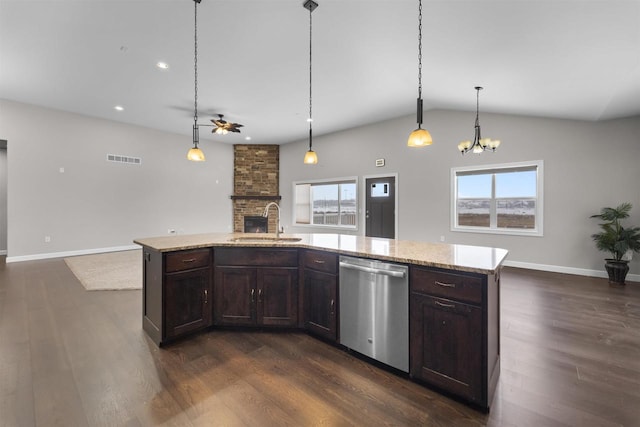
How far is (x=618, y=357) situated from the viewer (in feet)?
7.23

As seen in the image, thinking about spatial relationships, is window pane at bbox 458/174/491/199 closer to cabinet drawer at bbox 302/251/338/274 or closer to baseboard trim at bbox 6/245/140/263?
cabinet drawer at bbox 302/251/338/274

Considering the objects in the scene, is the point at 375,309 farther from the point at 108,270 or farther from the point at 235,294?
the point at 108,270

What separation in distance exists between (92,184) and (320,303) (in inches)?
264

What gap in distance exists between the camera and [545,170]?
4973 mm

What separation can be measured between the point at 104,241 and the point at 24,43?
4.36 meters

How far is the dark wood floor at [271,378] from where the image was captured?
1.58 m

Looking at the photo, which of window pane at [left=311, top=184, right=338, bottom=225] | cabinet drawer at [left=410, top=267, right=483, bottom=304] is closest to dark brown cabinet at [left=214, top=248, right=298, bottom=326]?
cabinet drawer at [left=410, top=267, right=483, bottom=304]

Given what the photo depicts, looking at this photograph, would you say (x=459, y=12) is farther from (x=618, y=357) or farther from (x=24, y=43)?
(x=24, y=43)

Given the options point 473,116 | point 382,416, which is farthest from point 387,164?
point 382,416

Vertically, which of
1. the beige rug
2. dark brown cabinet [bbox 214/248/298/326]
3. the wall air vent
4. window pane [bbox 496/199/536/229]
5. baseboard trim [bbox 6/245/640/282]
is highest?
the wall air vent

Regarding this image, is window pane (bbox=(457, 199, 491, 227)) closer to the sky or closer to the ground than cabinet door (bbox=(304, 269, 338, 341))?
closer to the sky

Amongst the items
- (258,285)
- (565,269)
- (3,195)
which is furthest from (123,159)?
(565,269)

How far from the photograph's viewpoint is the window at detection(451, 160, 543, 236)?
5152mm

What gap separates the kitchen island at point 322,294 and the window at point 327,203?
4.51 m
